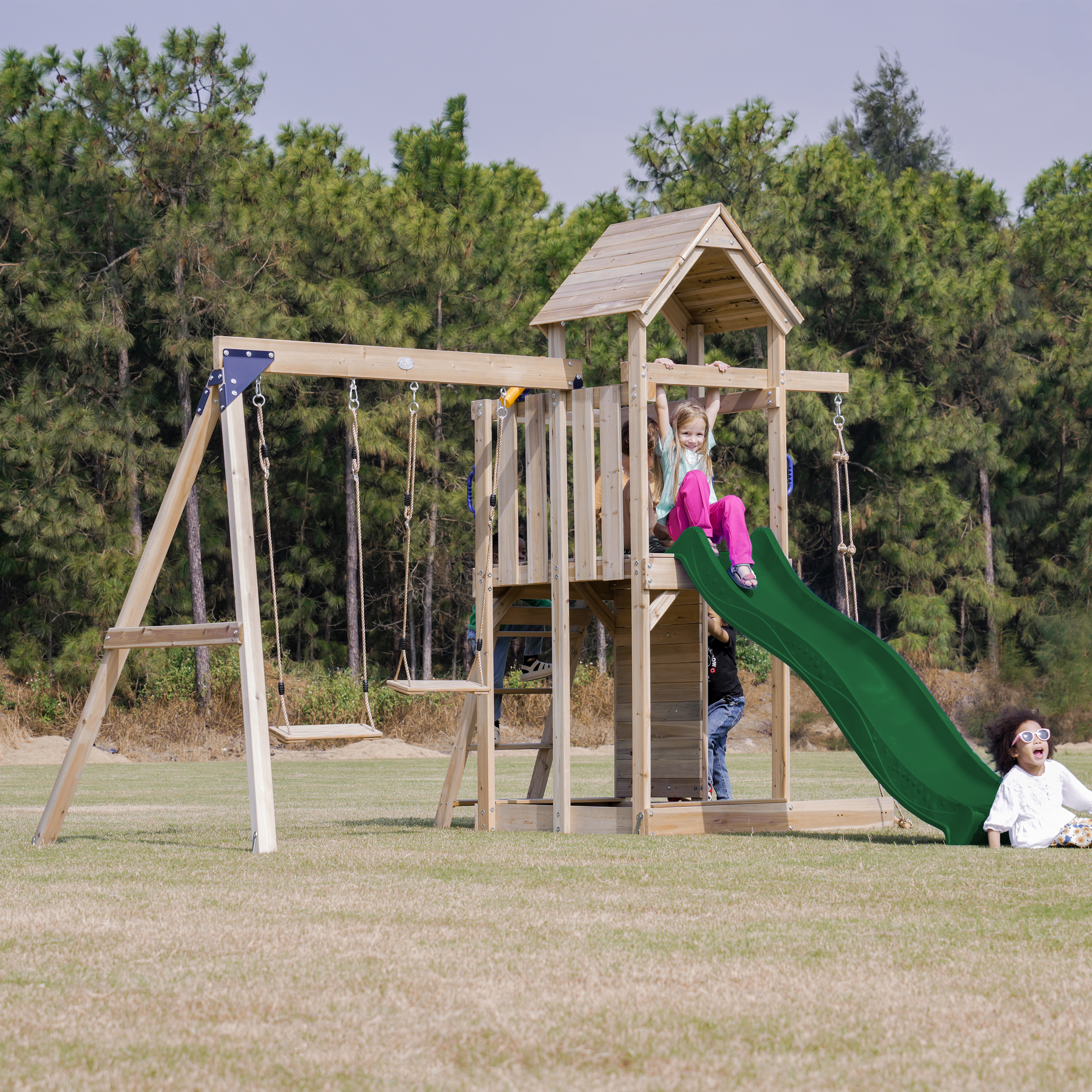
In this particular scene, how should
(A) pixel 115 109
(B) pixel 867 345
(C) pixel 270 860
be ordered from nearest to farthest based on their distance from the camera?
(C) pixel 270 860 < (A) pixel 115 109 < (B) pixel 867 345

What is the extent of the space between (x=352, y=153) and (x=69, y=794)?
24456 mm

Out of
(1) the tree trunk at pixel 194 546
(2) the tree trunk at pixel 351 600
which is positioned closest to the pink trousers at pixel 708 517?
(2) the tree trunk at pixel 351 600

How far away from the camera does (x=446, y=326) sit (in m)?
29.9

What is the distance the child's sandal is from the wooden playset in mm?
369

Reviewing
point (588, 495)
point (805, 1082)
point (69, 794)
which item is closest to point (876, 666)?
point (588, 495)

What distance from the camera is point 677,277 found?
385 inches

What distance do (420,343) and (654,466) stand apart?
64.7 feet

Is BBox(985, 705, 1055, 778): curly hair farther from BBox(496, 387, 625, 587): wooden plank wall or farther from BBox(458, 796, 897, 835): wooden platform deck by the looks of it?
BBox(496, 387, 625, 587): wooden plank wall

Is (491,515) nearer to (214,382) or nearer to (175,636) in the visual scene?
(214,382)

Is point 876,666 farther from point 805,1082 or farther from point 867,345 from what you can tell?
point 867,345

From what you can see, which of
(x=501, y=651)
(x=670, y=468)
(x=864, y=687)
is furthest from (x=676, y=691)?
(x=864, y=687)

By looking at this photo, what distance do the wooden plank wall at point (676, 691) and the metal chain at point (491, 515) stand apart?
112 cm

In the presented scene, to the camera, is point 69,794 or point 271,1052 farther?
point 69,794

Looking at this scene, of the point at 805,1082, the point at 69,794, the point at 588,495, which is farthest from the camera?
the point at 588,495
